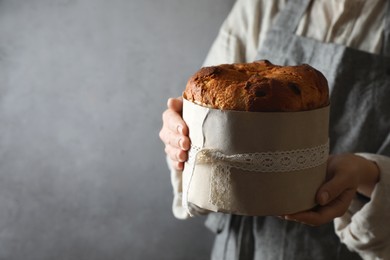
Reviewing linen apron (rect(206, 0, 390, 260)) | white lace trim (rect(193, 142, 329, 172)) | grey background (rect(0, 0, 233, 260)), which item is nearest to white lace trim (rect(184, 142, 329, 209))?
white lace trim (rect(193, 142, 329, 172))

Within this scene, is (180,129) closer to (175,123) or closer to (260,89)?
(175,123)

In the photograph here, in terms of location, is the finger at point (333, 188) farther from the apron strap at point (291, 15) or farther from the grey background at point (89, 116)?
the grey background at point (89, 116)

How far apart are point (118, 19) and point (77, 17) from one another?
0.11m

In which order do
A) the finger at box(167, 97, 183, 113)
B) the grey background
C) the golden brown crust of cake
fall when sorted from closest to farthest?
the golden brown crust of cake, the finger at box(167, 97, 183, 113), the grey background

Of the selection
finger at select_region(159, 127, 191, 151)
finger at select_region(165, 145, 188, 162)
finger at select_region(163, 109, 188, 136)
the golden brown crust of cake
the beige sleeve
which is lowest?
the beige sleeve

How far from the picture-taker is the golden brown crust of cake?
55cm

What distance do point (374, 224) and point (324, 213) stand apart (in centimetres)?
18

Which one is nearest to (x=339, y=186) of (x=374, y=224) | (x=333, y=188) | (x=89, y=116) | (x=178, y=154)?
(x=333, y=188)

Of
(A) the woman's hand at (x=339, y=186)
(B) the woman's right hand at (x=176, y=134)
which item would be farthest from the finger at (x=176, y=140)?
(A) the woman's hand at (x=339, y=186)

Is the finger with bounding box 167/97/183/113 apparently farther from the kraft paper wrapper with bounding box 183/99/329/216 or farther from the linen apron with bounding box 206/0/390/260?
the linen apron with bounding box 206/0/390/260

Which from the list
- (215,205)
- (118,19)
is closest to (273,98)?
(215,205)

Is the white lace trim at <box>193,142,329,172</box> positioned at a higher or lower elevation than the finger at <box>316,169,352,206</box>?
higher

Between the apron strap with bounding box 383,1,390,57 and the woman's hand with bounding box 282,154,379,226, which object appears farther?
the apron strap with bounding box 383,1,390,57

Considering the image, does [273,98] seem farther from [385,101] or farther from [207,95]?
[385,101]
